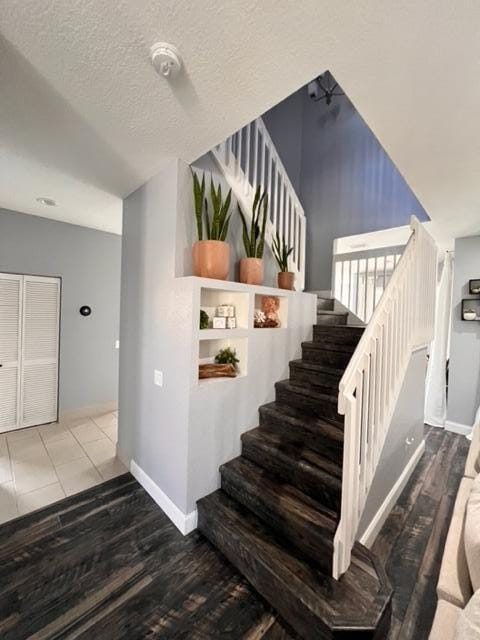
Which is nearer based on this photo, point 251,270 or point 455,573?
point 455,573

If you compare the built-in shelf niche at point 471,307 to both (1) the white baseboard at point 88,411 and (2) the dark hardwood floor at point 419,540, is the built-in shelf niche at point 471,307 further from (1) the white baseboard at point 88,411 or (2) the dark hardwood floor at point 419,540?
(1) the white baseboard at point 88,411

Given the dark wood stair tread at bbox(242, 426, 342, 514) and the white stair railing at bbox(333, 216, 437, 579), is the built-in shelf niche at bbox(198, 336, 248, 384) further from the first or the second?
the white stair railing at bbox(333, 216, 437, 579)

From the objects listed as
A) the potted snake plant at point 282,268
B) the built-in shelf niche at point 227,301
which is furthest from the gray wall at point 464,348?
the built-in shelf niche at point 227,301

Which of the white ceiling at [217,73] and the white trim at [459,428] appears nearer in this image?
the white ceiling at [217,73]

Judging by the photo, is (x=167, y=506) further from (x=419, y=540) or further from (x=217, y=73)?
(x=217, y=73)

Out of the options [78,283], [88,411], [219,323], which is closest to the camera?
[219,323]

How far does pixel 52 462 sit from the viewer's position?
261 centimetres

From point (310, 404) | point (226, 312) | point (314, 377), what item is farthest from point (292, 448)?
point (226, 312)

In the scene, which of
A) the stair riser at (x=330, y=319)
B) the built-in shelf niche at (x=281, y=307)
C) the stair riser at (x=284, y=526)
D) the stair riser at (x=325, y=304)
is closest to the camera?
the stair riser at (x=284, y=526)

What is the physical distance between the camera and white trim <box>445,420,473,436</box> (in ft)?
11.2

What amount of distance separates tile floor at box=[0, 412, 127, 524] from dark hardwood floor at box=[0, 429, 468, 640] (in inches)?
8.0

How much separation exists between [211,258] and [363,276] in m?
2.74

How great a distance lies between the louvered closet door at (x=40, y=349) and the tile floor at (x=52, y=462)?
0.21 metres

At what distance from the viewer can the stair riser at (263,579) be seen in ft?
3.95
